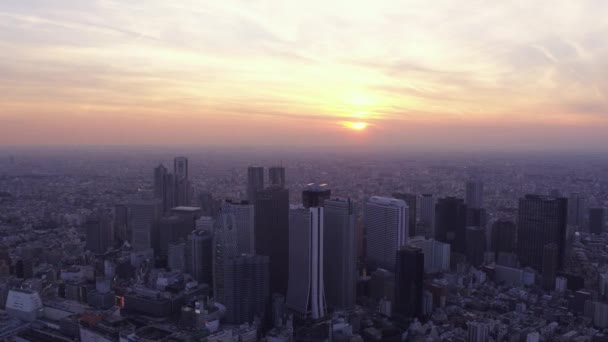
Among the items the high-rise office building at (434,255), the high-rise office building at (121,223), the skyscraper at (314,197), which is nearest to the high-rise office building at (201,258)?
the skyscraper at (314,197)

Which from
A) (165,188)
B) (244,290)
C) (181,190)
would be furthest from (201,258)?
(181,190)

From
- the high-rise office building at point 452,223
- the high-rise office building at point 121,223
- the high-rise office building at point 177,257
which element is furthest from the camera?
the high-rise office building at point 121,223

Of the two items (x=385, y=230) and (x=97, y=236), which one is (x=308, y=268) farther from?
(x=97, y=236)

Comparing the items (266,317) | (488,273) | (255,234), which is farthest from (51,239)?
(488,273)

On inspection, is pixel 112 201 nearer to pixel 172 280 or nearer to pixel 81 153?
pixel 172 280

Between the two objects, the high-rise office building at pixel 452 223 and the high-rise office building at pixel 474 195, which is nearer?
the high-rise office building at pixel 452 223

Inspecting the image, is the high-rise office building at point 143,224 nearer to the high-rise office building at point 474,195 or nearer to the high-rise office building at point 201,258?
the high-rise office building at point 201,258
